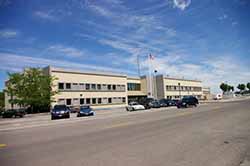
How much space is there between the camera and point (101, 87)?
62.5 metres

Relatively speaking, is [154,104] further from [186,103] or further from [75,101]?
[75,101]

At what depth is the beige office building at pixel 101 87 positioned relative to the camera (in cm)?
5412

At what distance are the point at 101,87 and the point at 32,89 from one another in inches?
700

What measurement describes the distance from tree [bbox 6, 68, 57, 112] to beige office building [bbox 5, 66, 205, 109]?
215cm

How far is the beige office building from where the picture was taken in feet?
178

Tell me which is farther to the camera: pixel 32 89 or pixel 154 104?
pixel 32 89

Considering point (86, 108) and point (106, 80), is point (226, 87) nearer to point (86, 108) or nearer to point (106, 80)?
point (106, 80)

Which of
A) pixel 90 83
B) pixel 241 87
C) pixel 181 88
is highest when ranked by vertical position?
pixel 241 87

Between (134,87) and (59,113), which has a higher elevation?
(134,87)

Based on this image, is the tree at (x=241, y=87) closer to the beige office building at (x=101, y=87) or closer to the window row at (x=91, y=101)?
the beige office building at (x=101, y=87)

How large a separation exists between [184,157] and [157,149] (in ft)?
4.37

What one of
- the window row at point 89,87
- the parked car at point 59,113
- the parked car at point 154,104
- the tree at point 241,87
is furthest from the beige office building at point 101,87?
the tree at point 241,87

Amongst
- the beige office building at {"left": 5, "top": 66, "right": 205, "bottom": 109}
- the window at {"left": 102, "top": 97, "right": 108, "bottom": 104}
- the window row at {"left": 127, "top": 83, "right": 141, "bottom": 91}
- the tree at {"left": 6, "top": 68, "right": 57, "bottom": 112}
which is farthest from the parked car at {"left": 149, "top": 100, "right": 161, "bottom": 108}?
the window row at {"left": 127, "top": 83, "right": 141, "bottom": 91}

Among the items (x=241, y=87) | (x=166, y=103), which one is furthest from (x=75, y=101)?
(x=241, y=87)
